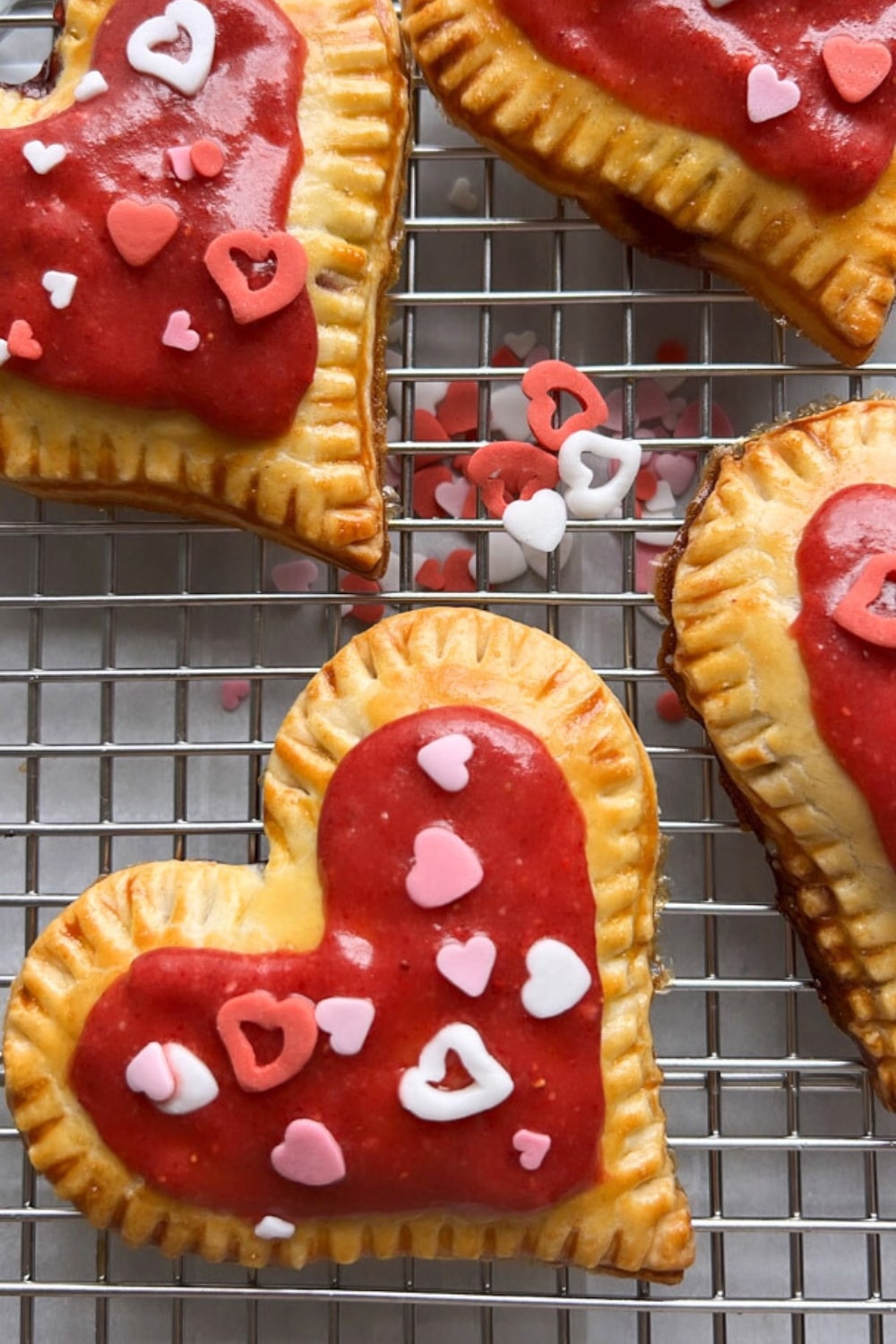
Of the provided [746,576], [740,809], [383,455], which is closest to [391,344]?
[383,455]

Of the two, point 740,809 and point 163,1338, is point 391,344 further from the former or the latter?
point 163,1338

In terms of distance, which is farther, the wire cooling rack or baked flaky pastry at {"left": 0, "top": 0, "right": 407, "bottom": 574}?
the wire cooling rack

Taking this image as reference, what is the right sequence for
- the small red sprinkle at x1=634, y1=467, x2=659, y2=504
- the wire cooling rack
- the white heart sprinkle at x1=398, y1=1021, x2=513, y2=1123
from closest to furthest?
the white heart sprinkle at x1=398, y1=1021, x2=513, y2=1123, the wire cooling rack, the small red sprinkle at x1=634, y1=467, x2=659, y2=504

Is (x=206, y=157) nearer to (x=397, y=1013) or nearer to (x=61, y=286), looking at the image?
(x=61, y=286)

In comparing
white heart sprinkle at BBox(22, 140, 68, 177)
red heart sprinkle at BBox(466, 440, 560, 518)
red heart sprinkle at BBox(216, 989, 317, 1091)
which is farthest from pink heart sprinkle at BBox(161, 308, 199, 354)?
red heart sprinkle at BBox(216, 989, 317, 1091)

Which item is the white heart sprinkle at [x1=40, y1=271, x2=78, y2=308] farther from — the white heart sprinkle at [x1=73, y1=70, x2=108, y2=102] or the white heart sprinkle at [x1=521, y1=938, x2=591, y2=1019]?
the white heart sprinkle at [x1=521, y1=938, x2=591, y2=1019]

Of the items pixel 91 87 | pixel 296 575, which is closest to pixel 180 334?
pixel 91 87
